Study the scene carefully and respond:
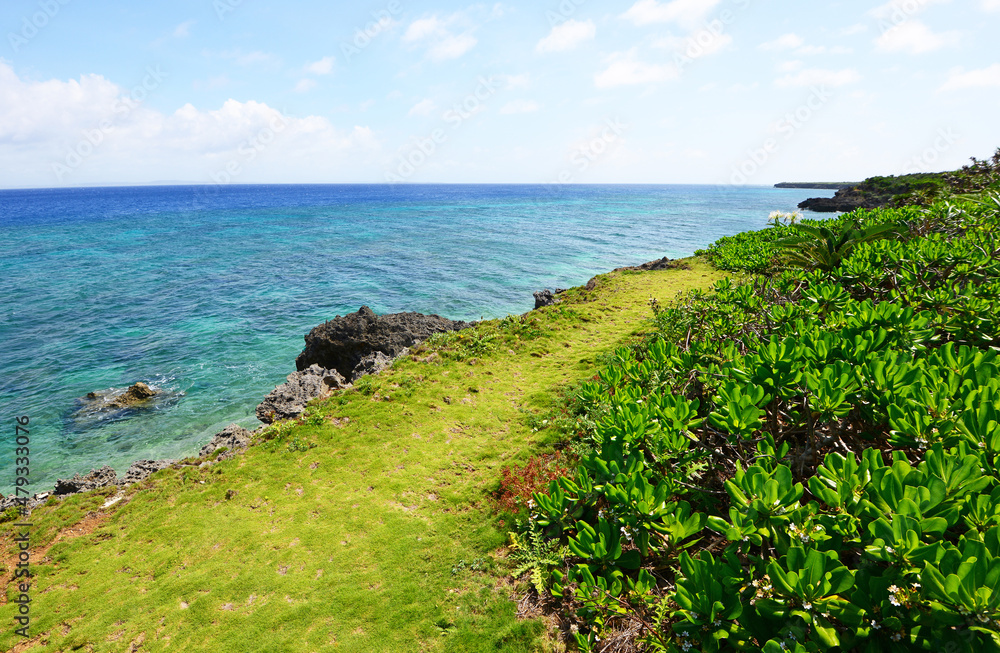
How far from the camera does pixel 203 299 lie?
24.8m

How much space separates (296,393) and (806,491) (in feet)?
37.3

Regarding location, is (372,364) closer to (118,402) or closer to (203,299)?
(118,402)

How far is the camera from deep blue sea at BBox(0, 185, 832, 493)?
12852 mm

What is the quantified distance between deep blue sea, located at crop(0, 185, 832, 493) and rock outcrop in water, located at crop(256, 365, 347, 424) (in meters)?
2.57

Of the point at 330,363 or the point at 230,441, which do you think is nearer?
the point at 230,441

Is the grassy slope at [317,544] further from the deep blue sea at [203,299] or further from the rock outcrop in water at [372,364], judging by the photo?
the deep blue sea at [203,299]

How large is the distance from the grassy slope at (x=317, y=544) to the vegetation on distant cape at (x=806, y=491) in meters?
1.20

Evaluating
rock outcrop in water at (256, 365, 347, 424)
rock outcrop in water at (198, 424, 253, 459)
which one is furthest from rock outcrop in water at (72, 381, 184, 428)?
rock outcrop in water at (198, 424, 253, 459)

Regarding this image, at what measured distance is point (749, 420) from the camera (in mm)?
2707

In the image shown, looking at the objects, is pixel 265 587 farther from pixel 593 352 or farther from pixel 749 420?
pixel 593 352

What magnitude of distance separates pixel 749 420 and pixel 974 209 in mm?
10108

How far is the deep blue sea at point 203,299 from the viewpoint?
12.9 metres

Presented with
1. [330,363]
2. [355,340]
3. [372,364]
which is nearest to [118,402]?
[330,363]

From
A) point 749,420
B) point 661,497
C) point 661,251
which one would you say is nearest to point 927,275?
point 749,420
